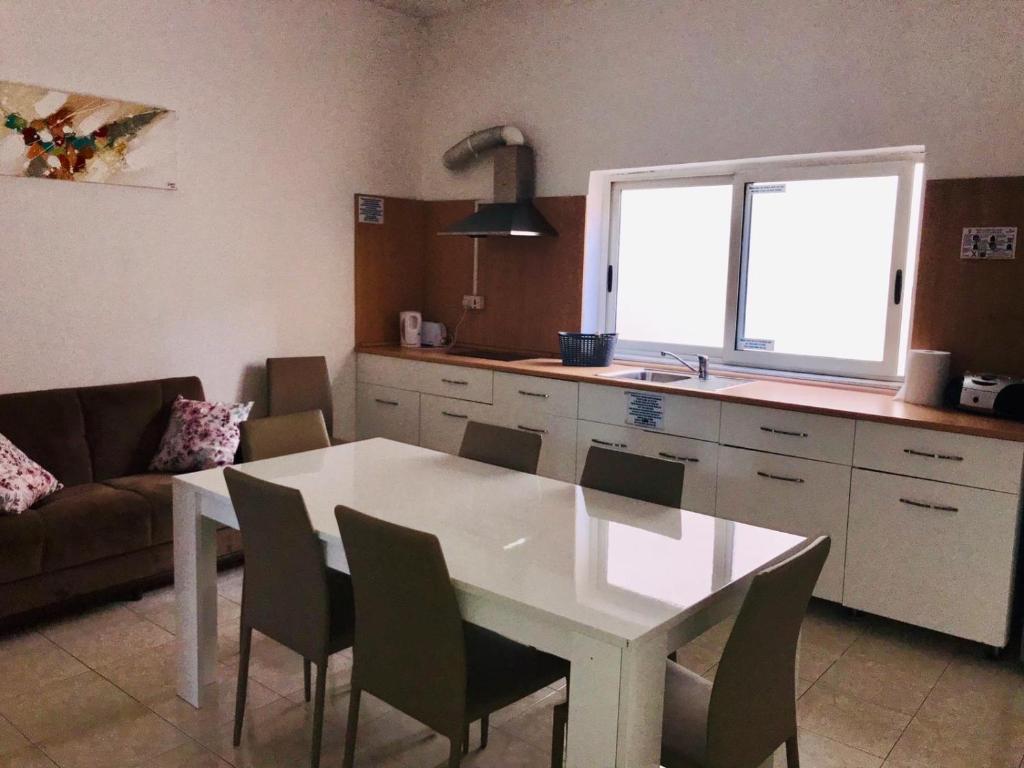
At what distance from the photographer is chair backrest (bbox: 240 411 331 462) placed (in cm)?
293

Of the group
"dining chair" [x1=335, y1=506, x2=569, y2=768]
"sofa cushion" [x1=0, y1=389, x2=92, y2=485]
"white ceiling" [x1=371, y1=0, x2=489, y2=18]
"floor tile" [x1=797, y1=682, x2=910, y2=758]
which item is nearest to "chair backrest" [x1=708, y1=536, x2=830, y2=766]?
"dining chair" [x1=335, y1=506, x2=569, y2=768]

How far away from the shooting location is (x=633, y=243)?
4.62m

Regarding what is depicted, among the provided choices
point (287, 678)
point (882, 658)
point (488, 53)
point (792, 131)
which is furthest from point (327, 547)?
point (488, 53)

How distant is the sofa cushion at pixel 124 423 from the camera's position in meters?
3.62

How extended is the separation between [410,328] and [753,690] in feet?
12.3

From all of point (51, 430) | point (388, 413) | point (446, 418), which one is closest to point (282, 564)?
point (51, 430)

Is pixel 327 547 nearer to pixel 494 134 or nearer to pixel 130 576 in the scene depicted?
pixel 130 576

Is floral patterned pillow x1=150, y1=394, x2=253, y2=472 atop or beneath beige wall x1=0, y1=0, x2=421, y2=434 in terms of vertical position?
beneath

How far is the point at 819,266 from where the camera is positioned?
3916mm

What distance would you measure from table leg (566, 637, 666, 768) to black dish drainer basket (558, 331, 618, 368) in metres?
2.84

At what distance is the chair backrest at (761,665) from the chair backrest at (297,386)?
125 inches

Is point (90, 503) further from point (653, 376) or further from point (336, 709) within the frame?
point (653, 376)

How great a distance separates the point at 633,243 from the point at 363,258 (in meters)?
1.63

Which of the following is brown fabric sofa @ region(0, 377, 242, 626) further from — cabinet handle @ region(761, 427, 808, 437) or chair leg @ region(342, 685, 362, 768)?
cabinet handle @ region(761, 427, 808, 437)
